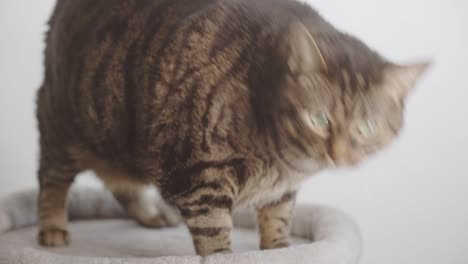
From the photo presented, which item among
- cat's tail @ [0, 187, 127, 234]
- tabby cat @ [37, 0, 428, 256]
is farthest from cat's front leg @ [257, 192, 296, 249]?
cat's tail @ [0, 187, 127, 234]

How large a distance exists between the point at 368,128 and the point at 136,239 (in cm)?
78

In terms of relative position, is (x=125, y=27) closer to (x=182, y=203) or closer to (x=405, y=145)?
(x=182, y=203)

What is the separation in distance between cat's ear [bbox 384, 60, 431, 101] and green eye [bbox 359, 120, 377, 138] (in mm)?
66

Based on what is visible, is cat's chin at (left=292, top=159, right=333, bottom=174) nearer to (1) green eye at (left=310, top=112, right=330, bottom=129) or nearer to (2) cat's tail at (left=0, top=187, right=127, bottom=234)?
(1) green eye at (left=310, top=112, right=330, bottom=129)

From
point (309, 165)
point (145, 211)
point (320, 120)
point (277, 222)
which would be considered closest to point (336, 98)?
point (320, 120)

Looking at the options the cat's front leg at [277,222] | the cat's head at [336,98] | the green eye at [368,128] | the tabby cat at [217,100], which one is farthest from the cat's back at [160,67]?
the cat's front leg at [277,222]

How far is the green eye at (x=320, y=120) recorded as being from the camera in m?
0.97

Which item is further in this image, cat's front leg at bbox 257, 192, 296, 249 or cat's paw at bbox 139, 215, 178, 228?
cat's paw at bbox 139, 215, 178, 228

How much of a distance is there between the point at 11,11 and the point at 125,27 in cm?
88

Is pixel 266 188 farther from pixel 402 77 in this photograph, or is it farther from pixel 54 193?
pixel 54 193

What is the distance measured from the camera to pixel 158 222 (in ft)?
5.53

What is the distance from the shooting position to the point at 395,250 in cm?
175

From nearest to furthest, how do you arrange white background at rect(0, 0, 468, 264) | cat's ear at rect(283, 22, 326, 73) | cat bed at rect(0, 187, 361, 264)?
cat's ear at rect(283, 22, 326, 73), cat bed at rect(0, 187, 361, 264), white background at rect(0, 0, 468, 264)

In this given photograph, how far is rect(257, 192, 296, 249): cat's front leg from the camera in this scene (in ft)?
4.50
